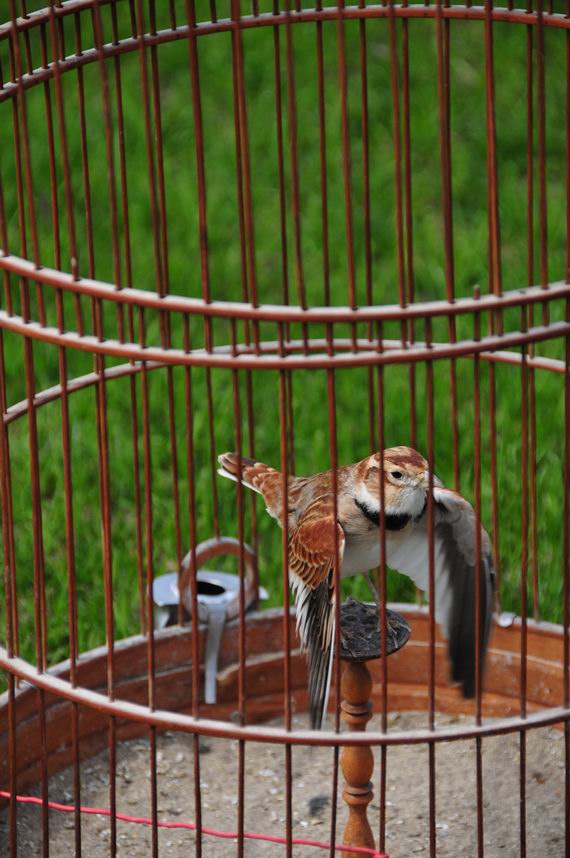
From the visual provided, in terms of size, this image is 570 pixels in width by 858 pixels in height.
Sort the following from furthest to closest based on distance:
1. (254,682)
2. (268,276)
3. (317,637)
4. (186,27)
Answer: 1. (268,276)
2. (254,682)
3. (186,27)
4. (317,637)

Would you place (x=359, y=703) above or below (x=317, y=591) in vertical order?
below

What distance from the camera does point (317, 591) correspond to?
3.39 m

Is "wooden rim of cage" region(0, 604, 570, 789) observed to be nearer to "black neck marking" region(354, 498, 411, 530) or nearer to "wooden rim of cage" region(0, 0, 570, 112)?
"black neck marking" region(354, 498, 411, 530)

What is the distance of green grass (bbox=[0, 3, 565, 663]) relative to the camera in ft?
17.1

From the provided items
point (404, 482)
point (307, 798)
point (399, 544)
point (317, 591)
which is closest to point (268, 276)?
point (307, 798)

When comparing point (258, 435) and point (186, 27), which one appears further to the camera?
point (258, 435)

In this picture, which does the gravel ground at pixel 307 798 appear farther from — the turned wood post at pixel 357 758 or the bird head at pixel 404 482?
the bird head at pixel 404 482

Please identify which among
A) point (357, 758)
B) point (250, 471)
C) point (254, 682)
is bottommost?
point (254, 682)

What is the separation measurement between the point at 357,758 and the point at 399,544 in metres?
0.54

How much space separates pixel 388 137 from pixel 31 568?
3543 millimetres

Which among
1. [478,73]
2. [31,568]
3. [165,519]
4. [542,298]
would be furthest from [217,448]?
[478,73]

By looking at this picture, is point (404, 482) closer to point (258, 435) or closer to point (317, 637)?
point (317, 637)

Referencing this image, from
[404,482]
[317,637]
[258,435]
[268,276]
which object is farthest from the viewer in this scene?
[268,276]

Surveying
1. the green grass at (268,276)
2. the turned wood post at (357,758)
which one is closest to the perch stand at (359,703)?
the turned wood post at (357,758)
